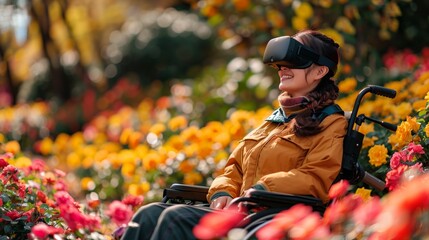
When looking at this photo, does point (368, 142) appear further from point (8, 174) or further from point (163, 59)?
point (163, 59)

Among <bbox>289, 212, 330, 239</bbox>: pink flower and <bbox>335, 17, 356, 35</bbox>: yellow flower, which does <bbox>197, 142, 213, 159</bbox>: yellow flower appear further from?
<bbox>289, 212, 330, 239</bbox>: pink flower

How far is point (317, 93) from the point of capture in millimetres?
3809

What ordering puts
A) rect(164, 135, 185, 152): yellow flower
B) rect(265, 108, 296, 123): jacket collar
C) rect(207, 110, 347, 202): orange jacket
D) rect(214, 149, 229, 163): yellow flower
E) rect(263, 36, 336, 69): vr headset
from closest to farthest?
rect(207, 110, 347, 202): orange jacket → rect(263, 36, 336, 69): vr headset → rect(265, 108, 296, 123): jacket collar → rect(214, 149, 229, 163): yellow flower → rect(164, 135, 185, 152): yellow flower

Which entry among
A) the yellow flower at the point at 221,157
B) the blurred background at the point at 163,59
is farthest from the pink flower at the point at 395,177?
the blurred background at the point at 163,59

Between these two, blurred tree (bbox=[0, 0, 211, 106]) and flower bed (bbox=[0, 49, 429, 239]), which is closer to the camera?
flower bed (bbox=[0, 49, 429, 239])

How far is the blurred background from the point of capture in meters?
7.33

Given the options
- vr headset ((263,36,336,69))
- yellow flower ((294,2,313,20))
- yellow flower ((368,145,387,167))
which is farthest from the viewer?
yellow flower ((294,2,313,20))

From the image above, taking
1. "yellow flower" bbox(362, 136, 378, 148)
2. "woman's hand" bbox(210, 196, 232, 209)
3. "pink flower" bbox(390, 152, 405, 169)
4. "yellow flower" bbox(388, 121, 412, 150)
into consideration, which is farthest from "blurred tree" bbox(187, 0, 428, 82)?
"woman's hand" bbox(210, 196, 232, 209)

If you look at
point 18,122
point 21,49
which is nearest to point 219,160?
point 18,122

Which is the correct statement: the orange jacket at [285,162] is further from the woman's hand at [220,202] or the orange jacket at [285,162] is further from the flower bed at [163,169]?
the flower bed at [163,169]

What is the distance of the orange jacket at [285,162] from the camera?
3496mm

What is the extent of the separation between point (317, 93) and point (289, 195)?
2.22ft

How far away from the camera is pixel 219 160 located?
5949 millimetres

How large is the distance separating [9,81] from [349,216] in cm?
1474
